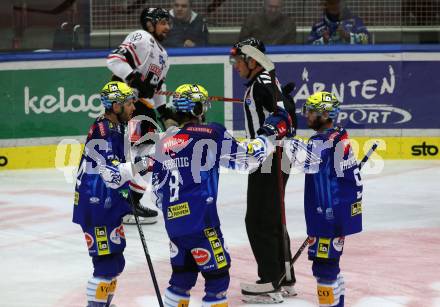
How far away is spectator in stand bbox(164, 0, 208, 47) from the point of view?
12.8 metres

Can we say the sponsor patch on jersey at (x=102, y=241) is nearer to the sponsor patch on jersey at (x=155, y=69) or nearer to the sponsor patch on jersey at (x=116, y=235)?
the sponsor patch on jersey at (x=116, y=235)

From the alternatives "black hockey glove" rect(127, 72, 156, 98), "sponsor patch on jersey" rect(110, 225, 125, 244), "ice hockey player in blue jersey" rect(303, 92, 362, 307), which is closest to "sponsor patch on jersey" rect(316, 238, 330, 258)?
"ice hockey player in blue jersey" rect(303, 92, 362, 307)

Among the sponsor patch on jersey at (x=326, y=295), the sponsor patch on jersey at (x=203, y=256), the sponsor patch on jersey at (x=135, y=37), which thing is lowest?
the sponsor patch on jersey at (x=326, y=295)

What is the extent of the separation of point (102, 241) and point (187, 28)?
21.8 feet

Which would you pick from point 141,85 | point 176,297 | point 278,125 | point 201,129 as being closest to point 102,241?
point 176,297

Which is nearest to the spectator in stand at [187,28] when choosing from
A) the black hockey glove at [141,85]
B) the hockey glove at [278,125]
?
the black hockey glove at [141,85]

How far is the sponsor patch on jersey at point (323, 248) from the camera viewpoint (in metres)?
6.44

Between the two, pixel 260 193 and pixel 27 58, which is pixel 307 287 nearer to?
pixel 260 193

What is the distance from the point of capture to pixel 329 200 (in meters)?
6.43

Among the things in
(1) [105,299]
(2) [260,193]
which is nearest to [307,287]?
(2) [260,193]

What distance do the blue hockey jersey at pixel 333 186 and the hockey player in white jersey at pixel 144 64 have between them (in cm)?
335

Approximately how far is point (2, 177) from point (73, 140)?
0.97 metres

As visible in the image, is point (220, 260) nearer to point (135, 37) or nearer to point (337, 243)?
point (337, 243)

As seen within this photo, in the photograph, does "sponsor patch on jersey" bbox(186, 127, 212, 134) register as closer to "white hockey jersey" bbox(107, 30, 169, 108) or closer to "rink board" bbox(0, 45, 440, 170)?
"white hockey jersey" bbox(107, 30, 169, 108)
